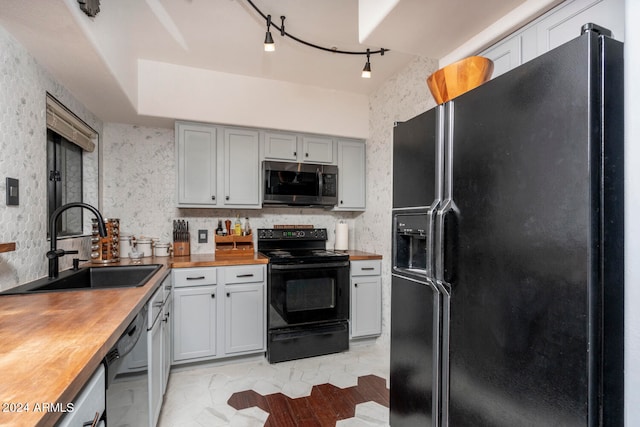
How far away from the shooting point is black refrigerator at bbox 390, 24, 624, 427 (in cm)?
79

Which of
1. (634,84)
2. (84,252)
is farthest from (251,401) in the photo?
(634,84)

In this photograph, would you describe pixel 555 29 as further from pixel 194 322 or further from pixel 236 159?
pixel 194 322

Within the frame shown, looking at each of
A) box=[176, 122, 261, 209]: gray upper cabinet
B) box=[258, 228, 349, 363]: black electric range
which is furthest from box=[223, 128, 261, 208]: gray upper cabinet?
box=[258, 228, 349, 363]: black electric range

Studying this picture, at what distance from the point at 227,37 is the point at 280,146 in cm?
105

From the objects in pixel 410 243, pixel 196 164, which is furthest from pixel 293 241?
pixel 410 243

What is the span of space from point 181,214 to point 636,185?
3162 mm

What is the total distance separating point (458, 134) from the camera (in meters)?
1.23

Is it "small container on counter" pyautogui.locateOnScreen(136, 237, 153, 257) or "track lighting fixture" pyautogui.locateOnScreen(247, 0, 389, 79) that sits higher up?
"track lighting fixture" pyautogui.locateOnScreen(247, 0, 389, 79)

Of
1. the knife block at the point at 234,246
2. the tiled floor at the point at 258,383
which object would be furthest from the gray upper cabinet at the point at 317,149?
the tiled floor at the point at 258,383

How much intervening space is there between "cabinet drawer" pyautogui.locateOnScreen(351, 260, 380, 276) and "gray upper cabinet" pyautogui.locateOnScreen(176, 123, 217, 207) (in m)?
1.46

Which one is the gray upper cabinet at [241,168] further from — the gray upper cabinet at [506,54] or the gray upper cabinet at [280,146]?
the gray upper cabinet at [506,54]

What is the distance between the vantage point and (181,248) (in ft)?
9.48

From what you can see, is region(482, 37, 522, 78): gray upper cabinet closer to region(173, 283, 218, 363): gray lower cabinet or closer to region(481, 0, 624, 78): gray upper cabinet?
region(481, 0, 624, 78): gray upper cabinet

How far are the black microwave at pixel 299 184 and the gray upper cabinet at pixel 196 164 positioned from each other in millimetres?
488
